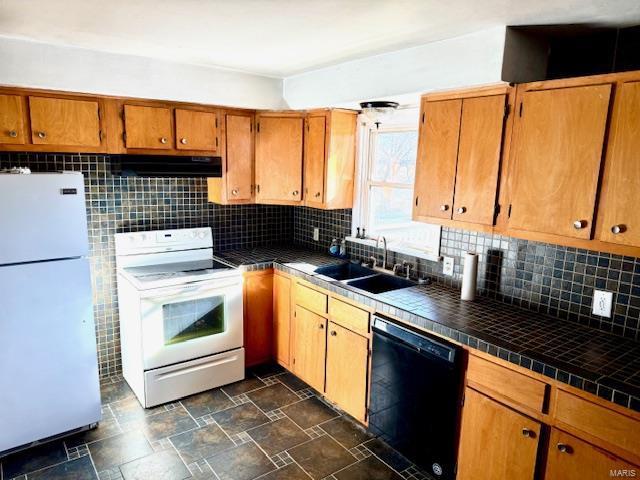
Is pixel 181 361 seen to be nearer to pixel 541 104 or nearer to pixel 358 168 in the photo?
pixel 358 168

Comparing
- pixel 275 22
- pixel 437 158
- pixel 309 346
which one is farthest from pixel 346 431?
pixel 275 22

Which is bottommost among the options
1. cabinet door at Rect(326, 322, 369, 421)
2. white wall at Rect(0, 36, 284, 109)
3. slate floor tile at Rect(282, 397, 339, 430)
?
slate floor tile at Rect(282, 397, 339, 430)

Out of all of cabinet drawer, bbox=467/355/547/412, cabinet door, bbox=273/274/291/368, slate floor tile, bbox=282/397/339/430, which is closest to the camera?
cabinet drawer, bbox=467/355/547/412

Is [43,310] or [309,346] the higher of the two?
[43,310]

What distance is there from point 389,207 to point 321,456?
180cm

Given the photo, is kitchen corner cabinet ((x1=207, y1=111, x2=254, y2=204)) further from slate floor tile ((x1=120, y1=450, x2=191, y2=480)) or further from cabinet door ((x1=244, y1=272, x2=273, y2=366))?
slate floor tile ((x1=120, y1=450, x2=191, y2=480))

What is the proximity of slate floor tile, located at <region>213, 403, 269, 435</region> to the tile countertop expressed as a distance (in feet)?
3.32

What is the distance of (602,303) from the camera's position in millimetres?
2217

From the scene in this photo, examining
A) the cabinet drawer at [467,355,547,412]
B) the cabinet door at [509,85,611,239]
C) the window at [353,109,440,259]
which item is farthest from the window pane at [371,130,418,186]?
the cabinet drawer at [467,355,547,412]

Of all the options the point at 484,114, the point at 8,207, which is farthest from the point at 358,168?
the point at 8,207

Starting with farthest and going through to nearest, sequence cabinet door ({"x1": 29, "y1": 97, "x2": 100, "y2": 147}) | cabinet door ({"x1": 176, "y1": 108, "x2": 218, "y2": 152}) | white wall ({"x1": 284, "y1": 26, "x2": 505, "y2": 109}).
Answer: cabinet door ({"x1": 176, "y1": 108, "x2": 218, "y2": 152}) → cabinet door ({"x1": 29, "y1": 97, "x2": 100, "y2": 147}) → white wall ({"x1": 284, "y1": 26, "x2": 505, "y2": 109})

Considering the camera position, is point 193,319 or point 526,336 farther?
point 193,319

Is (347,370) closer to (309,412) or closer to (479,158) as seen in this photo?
(309,412)

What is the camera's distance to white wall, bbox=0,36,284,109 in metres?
2.57
